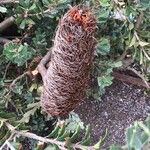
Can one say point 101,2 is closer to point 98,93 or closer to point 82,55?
point 82,55

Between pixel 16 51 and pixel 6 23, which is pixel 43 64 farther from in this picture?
pixel 6 23

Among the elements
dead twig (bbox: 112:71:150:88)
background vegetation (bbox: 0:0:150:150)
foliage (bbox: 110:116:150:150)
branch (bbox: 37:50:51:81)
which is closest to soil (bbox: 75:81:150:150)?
dead twig (bbox: 112:71:150:88)

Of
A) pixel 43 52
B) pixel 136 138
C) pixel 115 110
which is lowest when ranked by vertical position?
pixel 115 110

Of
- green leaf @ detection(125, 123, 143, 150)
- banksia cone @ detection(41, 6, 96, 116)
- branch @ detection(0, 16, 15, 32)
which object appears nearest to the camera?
green leaf @ detection(125, 123, 143, 150)

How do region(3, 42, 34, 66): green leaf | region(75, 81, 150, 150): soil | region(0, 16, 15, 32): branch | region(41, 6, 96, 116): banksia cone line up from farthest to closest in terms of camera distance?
region(75, 81, 150, 150): soil → region(0, 16, 15, 32): branch → region(3, 42, 34, 66): green leaf → region(41, 6, 96, 116): banksia cone

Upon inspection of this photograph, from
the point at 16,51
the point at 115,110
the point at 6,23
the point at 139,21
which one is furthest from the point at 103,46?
the point at 115,110

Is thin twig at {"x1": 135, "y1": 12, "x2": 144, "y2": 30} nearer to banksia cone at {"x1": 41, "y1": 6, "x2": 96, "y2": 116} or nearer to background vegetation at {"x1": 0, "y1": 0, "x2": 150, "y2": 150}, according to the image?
background vegetation at {"x1": 0, "y1": 0, "x2": 150, "y2": 150}
